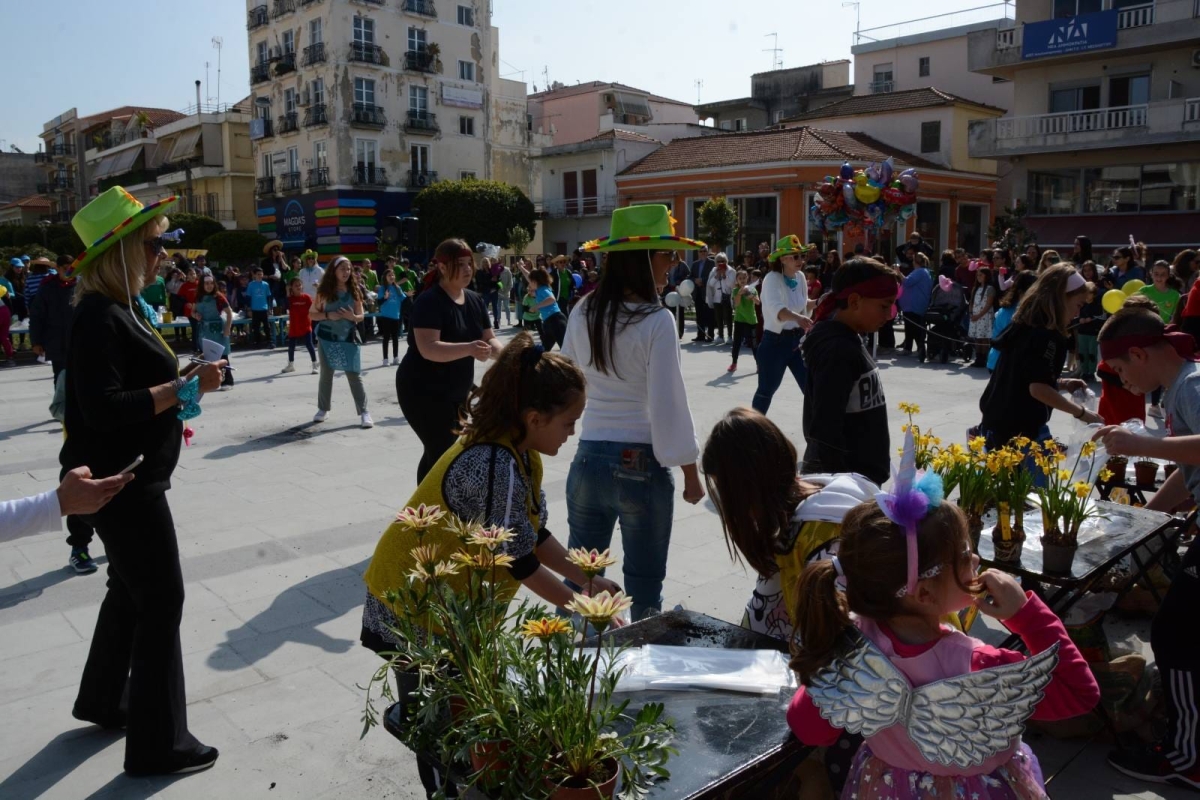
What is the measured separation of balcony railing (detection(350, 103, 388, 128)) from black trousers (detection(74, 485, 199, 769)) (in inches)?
1655

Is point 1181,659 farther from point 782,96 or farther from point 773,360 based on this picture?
point 782,96

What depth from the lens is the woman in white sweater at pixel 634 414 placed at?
3.42 meters

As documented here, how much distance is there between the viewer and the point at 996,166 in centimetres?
3756

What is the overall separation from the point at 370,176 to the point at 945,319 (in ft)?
111

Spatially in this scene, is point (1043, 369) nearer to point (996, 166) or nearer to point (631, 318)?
point (631, 318)

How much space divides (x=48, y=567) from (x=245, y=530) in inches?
44.6

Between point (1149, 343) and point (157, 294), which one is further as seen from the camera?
point (157, 294)

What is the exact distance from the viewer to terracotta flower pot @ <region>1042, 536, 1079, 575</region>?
3.23 metres

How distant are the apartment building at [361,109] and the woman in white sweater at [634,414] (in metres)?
39.0

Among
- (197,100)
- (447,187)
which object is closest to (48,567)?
(447,187)

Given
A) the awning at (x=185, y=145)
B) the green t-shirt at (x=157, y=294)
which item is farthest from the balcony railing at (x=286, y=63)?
the green t-shirt at (x=157, y=294)

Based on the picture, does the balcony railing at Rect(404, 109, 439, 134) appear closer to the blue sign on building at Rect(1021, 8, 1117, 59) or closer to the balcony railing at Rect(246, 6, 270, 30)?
the balcony railing at Rect(246, 6, 270, 30)

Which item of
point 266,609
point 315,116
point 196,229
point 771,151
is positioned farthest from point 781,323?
point 196,229

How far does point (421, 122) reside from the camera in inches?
1743
